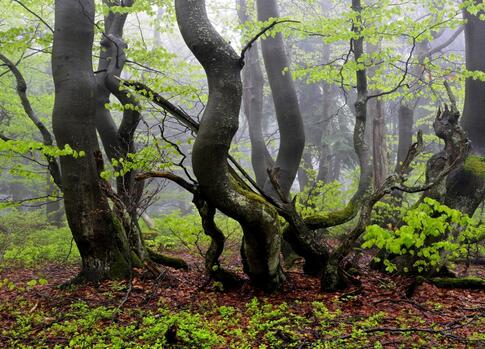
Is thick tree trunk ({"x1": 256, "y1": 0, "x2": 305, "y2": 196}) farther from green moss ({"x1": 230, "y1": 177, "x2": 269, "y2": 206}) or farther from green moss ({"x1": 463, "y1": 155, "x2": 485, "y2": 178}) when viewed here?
green moss ({"x1": 463, "y1": 155, "x2": 485, "y2": 178})

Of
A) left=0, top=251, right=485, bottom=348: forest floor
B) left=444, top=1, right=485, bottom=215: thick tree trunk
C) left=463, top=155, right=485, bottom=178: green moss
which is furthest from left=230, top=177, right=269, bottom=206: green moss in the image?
left=463, top=155, right=485, bottom=178: green moss

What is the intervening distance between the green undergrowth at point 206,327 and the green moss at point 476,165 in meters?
3.66

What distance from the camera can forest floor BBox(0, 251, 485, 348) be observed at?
3.87 metres

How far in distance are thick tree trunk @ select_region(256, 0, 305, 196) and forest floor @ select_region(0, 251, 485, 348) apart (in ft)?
9.57

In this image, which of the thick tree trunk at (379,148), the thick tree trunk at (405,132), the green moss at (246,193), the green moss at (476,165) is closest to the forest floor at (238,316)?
the green moss at (246,193)

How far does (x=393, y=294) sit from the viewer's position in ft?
17.5

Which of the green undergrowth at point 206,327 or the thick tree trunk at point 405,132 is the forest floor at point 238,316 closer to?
the green undergrowth at point 206,327

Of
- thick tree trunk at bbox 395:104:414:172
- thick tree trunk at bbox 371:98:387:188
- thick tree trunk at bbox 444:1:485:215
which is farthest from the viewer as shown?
thick tree trunk at bbox 371:98:387:188

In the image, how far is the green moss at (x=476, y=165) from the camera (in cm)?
678

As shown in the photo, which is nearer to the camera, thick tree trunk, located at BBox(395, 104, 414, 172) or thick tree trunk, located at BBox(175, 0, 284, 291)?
thick tree trunk, located at BBox(175, 0, 284, 291)

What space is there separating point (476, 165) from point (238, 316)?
17.5 ft

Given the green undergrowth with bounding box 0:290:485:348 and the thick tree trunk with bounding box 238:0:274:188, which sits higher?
the thick tree trunk with bounding box 238:0:274:188

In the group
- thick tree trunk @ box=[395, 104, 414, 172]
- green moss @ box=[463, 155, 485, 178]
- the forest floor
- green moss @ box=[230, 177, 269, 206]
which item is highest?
thick tree trunk @ box=[395, 104, 414, 172]

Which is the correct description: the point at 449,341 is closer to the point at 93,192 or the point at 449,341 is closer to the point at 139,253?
the point at 139,253
